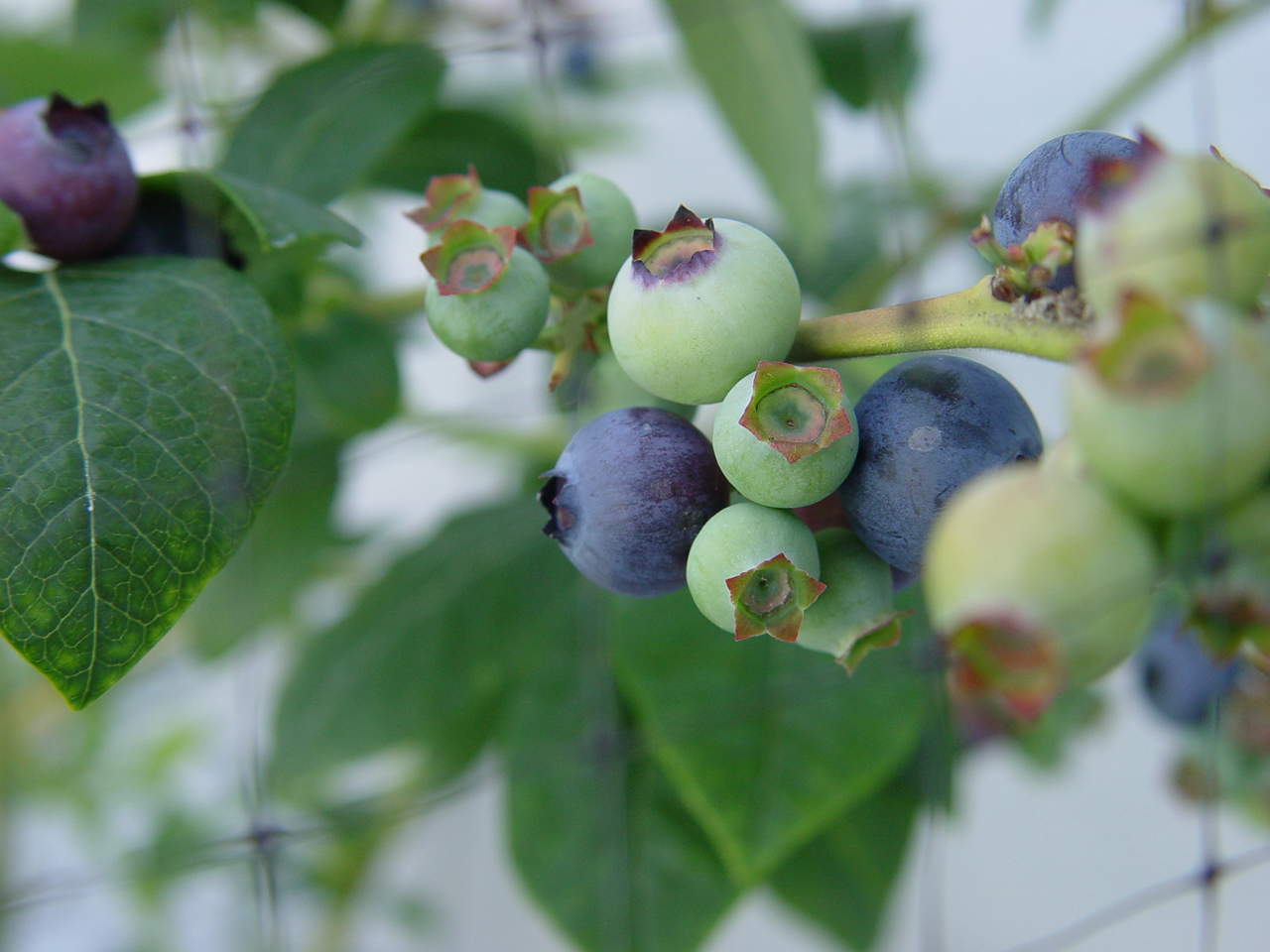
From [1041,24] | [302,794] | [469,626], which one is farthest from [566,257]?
[302,794]

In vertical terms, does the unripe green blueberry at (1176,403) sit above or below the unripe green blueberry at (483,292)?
above

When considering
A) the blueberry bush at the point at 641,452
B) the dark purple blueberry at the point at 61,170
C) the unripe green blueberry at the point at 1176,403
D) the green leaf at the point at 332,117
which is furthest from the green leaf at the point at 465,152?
the unripe green blueberry at the point at 1176,403

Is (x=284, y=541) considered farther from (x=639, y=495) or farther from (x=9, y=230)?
(x=639, y=495)

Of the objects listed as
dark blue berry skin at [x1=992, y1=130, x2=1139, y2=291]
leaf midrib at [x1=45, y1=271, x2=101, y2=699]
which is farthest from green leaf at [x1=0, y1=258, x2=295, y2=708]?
dark blue berry skin at [x1=992, y1=130, x2=1139, y2=291]

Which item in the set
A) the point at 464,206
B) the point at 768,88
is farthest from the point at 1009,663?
the point at 768,88

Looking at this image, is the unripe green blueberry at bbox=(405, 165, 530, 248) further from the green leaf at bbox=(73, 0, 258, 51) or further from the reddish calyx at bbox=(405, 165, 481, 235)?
the green leaf at bbox=(73, 0, 258, 51)

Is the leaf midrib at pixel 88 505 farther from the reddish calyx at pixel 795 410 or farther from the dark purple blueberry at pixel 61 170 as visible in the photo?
the reddish calyx at pixel 795 410
